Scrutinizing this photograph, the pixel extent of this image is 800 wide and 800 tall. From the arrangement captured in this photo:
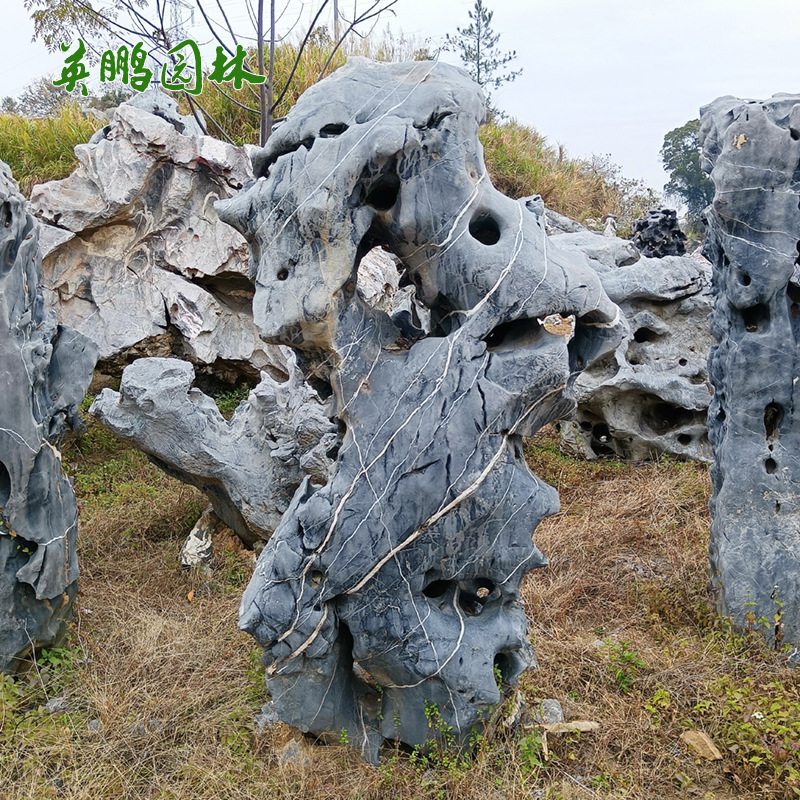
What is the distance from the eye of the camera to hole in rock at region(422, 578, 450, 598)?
3.00 m

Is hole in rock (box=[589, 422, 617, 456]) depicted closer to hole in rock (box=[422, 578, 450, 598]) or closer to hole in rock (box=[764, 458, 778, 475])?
hole in rock (box=[764, 458, 778, 475])

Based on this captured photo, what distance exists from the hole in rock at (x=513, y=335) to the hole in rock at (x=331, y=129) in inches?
34.7

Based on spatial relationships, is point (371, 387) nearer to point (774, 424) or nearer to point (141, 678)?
point (141, 678)

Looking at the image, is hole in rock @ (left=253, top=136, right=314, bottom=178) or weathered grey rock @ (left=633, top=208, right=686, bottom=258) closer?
hole in rock @ (left=253, top=136, right=314, bottom=178)

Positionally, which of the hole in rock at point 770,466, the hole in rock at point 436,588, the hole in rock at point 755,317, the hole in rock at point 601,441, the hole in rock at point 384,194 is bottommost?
the hole in rock at point 601,441

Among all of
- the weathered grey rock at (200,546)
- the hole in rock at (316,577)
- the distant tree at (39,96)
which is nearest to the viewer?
the hole in rock at (316,577)

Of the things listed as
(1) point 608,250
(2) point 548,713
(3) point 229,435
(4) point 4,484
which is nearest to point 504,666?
(2) point 548,713

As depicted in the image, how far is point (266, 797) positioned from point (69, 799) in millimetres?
679

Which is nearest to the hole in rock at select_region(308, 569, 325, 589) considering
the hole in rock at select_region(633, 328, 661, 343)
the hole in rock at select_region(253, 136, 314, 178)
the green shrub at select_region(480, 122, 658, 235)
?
the hole in rock at select_region(253, 136, 314, 178)

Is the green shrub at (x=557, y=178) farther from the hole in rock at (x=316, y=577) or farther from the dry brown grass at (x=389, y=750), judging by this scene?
the hole in rock at (x=316, y=577)

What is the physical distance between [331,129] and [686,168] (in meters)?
18.0

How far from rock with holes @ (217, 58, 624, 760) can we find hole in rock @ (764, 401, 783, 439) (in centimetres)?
144

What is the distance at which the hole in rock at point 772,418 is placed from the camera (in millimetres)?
3808

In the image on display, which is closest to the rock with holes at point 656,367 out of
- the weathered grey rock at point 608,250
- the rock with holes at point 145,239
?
the weathered grey rock at point 608,250
